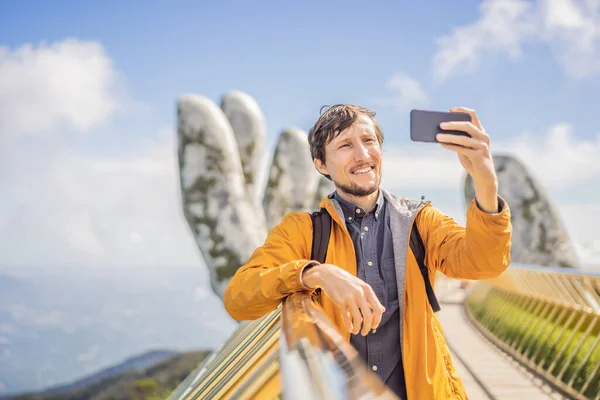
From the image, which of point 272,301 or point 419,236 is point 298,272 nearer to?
point 272,301

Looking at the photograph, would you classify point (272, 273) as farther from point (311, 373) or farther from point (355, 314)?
point (311, 373)

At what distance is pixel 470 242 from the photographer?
5.69ft

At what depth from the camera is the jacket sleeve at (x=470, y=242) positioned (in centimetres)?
168

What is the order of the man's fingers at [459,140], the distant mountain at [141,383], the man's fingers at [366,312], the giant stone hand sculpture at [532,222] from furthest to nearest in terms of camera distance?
the distant mountain at [141,383] → the giant stone hand sculpture at [532,222] → the man's fingers at [459,140] → the man's fingers at [366,312]

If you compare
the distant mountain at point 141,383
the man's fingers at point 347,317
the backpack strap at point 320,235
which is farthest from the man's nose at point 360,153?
the distant mountain at point 141,383

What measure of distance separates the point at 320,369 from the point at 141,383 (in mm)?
19339

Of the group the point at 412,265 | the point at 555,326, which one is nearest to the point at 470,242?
the point at 412,265

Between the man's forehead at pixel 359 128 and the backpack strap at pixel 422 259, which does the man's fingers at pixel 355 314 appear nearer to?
the backpack strap at pixel 422 259

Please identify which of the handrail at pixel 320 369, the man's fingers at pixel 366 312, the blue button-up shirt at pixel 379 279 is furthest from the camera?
the blue button-up shirt at pixel 379 279

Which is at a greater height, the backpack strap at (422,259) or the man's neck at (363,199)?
the man's neck at (363,199)

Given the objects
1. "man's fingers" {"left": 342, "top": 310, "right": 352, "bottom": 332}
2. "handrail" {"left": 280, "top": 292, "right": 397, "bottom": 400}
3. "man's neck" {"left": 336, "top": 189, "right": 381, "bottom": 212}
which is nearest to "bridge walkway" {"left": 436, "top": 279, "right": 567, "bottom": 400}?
"man's neck" {"left": 336, "top": 189, "right": 381, "bottom": 212}

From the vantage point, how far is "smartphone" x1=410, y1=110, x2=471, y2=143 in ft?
5.48

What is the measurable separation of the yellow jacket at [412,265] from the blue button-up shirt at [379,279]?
0.04 metres

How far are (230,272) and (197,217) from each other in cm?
161
